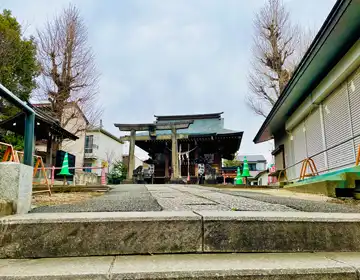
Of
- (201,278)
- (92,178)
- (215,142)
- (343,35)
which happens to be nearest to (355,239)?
(201,278)

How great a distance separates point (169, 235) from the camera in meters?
1.19

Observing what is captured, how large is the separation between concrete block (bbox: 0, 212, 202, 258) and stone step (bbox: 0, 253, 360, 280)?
4 centimetres

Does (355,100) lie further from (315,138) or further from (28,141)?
(28,141)

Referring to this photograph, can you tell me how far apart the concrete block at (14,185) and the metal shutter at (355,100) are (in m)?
5.09

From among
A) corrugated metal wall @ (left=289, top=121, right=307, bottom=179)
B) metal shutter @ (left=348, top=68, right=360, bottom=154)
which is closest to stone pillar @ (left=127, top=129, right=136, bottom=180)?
corrugated metal wall @ (left=289, top=121, right=307, bottom=179)

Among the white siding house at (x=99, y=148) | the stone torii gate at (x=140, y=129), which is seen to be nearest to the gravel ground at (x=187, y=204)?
the stone torii gate at (x=140, y=129)

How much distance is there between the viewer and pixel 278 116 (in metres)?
8.88

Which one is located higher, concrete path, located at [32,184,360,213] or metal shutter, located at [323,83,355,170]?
metal shutter, located at [323,83,355,170]

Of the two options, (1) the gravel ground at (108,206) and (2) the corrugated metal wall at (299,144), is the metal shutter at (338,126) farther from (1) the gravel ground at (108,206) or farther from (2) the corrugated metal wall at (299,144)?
(1) the gravel ground at (108,206)

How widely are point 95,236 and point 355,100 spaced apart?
503 cm

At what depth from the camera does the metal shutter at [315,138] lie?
6.14 meters

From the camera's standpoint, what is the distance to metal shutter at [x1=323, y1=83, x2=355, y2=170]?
16.0 ft

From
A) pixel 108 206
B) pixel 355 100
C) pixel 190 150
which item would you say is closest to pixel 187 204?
pixel 108 206

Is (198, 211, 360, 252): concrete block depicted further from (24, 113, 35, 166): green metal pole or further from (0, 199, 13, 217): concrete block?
(24, 113, 35, 166): green metal pole
